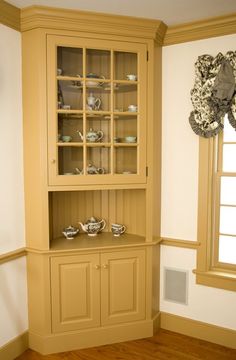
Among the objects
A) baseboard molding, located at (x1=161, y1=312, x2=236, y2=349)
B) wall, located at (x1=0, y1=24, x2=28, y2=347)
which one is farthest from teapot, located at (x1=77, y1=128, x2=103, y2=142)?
baseboard molding, located at (x1=161, y1=312, x2=236, y2=349)

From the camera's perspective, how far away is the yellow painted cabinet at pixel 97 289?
8.18ft

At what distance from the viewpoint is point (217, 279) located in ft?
8.47

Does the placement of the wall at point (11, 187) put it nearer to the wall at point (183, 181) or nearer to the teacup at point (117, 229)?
the teacup at point (117, 229)

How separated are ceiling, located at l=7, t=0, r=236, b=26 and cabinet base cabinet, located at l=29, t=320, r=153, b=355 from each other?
95.5 inches

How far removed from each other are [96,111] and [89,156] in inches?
13.9

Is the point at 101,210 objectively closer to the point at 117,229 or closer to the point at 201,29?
the point at 117,229

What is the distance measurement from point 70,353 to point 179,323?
0.95 meters

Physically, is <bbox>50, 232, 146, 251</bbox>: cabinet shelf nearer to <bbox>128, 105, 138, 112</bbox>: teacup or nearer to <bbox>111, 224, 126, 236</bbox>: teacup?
<bbox>111, 224, 126, 236</bbox>: teacup

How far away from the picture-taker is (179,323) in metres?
2.77

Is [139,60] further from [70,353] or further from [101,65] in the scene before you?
[70,353]

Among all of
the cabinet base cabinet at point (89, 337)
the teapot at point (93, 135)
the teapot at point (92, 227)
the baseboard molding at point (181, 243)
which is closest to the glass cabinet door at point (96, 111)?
the teapot at point (93, 135)

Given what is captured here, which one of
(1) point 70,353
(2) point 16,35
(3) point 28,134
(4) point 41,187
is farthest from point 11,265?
(2) point 16,35

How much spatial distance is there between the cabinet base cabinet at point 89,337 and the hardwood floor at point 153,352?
4 cm

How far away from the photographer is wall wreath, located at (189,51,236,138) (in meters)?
2.38
